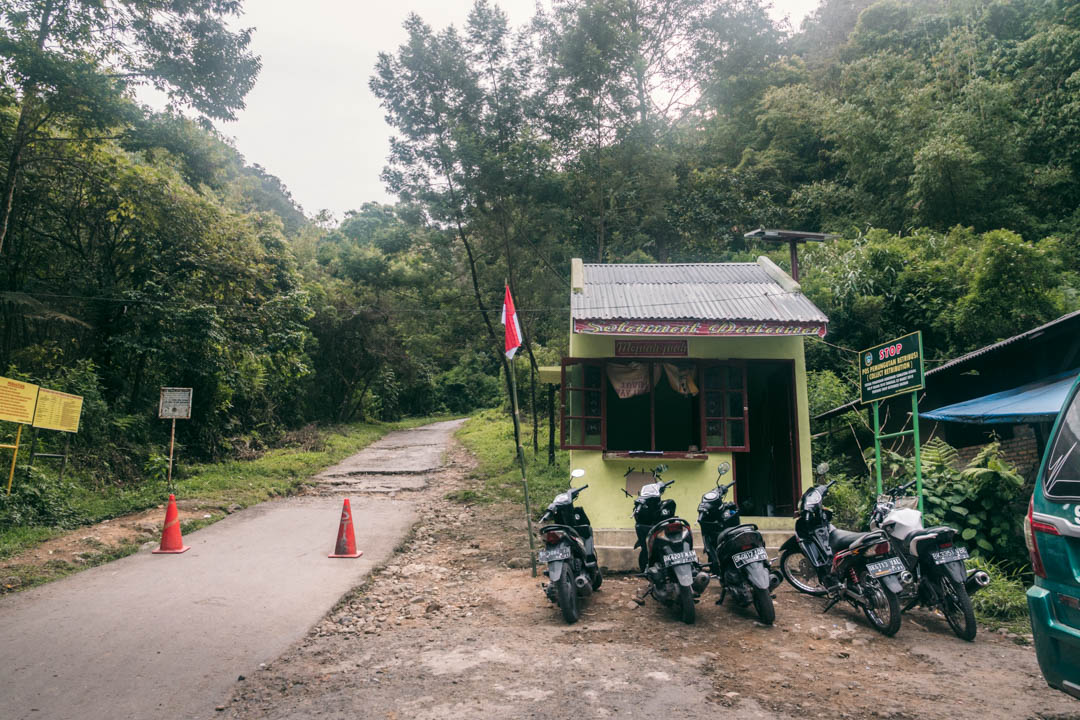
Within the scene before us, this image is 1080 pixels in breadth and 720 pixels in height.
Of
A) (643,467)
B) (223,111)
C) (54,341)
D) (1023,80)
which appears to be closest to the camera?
(643,467)

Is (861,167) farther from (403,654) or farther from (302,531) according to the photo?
(403,654)

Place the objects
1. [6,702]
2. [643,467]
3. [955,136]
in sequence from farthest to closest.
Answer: [955,136] < [643,467] < [6,702]

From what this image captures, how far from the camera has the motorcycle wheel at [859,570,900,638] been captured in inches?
199

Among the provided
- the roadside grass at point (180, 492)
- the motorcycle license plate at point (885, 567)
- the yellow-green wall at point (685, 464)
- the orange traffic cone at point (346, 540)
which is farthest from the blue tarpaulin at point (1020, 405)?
the roadside grass at point (180, 492)

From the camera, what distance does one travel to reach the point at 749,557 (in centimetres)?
548

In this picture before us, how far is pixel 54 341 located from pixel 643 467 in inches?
471

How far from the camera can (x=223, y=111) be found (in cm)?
1172

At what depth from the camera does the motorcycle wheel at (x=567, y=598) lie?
550 centimetres

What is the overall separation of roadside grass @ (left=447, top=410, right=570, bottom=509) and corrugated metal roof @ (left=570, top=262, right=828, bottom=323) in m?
4.11

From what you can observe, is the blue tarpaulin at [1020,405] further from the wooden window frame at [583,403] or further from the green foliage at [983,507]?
the wooden window frame at [583,403]

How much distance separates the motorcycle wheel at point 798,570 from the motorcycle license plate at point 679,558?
4.59 ft

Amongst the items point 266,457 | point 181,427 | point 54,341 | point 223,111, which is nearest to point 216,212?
point 223,111

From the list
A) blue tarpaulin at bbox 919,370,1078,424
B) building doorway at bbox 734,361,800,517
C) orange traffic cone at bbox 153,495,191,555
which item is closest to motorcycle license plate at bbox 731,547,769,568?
blue tarpaulin at bbox 919,370,1078,424

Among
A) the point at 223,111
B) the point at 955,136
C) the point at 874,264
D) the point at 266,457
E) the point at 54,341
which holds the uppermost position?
the point at 955,136
